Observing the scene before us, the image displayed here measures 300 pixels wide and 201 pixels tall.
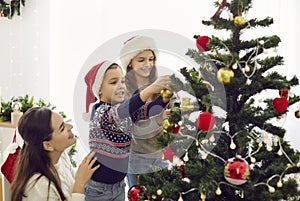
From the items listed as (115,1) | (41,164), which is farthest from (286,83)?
(115,1)

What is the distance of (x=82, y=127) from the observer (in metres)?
1.73

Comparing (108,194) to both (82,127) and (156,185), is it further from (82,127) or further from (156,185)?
(156,185)

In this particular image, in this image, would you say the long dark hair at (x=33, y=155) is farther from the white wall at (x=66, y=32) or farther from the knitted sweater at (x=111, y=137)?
the white wall at (x=66, y=32)

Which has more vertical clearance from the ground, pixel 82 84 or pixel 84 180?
pixel 82 84

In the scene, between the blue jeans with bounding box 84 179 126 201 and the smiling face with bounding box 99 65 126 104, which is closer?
the smiling face with bounding box 99 65 126 104

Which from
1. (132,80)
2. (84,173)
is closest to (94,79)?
(132,80)

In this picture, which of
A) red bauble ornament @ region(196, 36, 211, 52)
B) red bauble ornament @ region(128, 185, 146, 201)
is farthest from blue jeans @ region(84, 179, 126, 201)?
red bauble ornament @ region(196, 36, 211, 52)

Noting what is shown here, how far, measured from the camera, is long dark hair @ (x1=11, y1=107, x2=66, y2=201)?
1.67 meters

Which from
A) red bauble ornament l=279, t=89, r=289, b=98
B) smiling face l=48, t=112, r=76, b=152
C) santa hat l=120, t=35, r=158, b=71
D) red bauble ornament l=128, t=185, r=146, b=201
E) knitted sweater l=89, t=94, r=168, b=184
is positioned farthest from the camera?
smiling face l=48, t=112, r=76, b=152

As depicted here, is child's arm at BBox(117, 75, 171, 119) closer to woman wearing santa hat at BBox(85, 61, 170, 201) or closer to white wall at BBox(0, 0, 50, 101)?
woman wearing santa hat at BBox(85, 61, 170, 201)

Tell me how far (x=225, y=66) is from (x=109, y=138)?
0.62 metres

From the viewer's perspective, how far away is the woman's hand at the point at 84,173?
5.60 feet

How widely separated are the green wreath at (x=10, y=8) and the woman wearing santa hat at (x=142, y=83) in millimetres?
2272

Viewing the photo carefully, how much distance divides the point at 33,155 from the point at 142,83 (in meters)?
0.49
